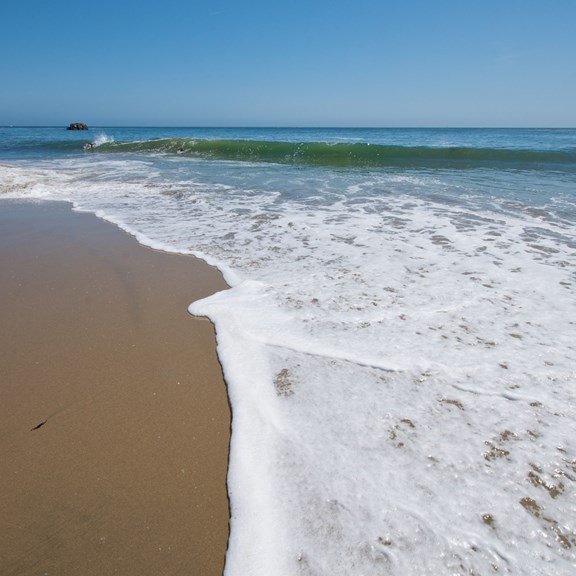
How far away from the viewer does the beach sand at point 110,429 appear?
134cm

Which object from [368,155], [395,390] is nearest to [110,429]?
[395,390]

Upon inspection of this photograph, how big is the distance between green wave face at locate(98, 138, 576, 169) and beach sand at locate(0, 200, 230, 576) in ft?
45.2

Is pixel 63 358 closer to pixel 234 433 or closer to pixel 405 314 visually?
pixel 234 433

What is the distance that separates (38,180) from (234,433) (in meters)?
9.94

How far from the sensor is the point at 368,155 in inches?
711

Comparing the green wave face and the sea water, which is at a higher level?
the sea water

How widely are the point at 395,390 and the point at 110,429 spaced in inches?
57.0

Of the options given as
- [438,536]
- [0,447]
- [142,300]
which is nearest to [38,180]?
[142,300]

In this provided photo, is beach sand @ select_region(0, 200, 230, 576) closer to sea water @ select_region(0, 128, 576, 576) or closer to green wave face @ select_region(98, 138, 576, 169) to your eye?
sea water @ select_region(0, 128, 576, 576)

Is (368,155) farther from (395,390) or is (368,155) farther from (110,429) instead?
(110,429)

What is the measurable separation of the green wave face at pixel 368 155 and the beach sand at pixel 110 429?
13.8 metres

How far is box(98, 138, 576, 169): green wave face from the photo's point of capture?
1581 cm

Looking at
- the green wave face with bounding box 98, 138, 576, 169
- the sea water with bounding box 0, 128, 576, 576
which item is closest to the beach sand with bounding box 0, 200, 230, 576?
the sea water with bounding box 0, 128, 576, 576

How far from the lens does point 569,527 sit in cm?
141
